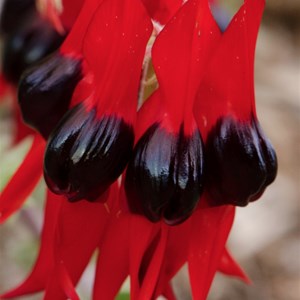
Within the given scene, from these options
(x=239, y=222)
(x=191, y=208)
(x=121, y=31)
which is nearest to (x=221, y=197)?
(x=191, y=208)

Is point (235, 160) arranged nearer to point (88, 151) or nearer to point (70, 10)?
point (88, 151)

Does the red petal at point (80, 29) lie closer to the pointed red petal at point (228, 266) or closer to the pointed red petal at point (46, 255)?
the pointed red petal at point (46, 255)

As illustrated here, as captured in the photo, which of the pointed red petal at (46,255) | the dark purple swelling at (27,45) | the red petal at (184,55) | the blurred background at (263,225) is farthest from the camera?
the blurred background at (263,225)

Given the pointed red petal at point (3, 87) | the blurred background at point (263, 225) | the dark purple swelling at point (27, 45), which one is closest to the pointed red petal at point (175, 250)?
the blurred background at point (263, 225)

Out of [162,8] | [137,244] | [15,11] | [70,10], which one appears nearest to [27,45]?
[15,11]

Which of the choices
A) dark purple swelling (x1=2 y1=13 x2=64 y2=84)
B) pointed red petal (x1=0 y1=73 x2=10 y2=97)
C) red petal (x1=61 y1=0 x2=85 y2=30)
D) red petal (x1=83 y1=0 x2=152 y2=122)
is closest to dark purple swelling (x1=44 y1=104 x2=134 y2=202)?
red petal (x1=83 y1=0 x2=152 y2=122)
